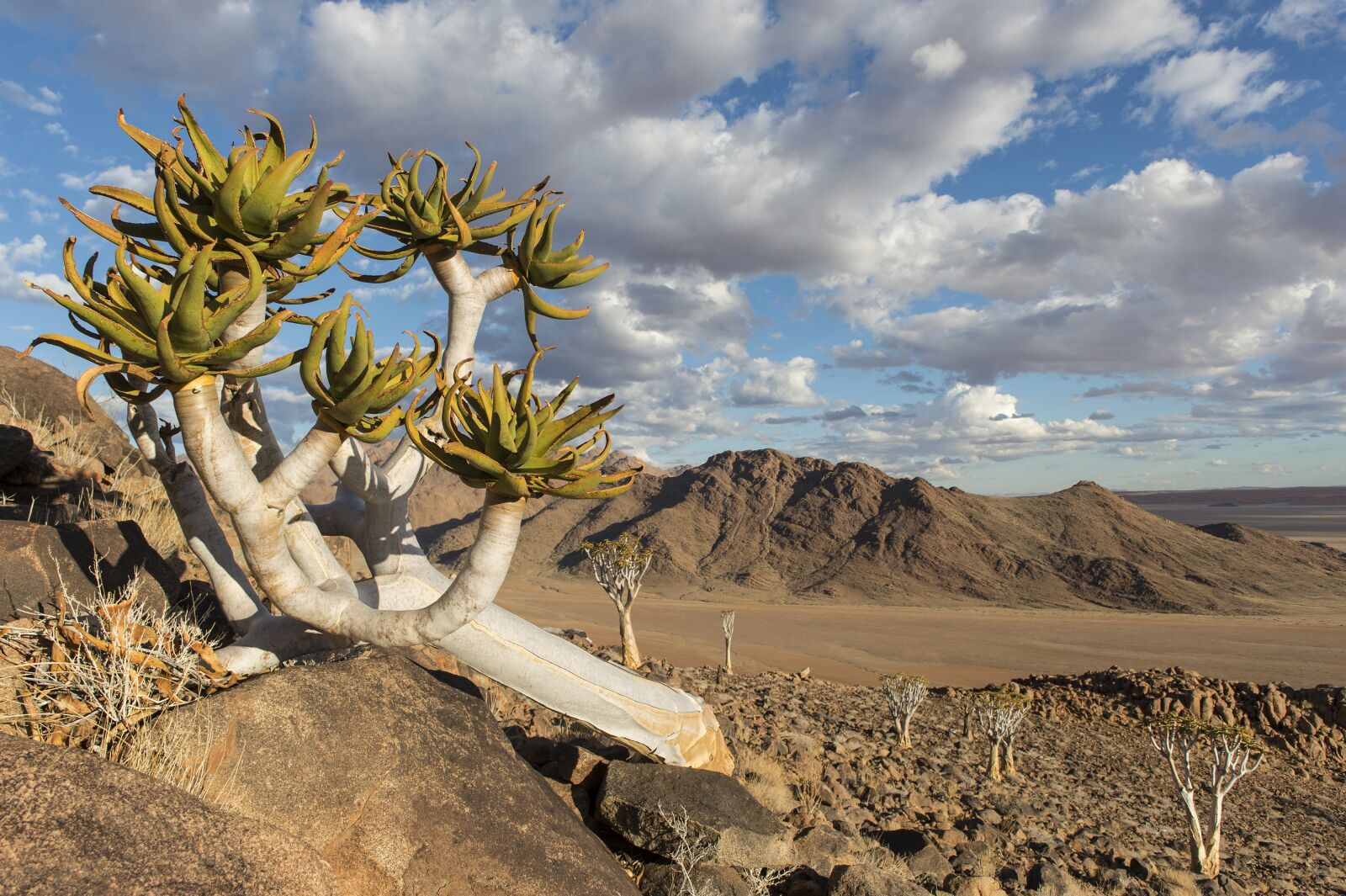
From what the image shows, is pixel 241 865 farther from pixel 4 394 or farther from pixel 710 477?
pixel 710 477

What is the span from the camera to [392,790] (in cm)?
389

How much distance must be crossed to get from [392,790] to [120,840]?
134 centimetres

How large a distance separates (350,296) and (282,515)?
57.4 inches

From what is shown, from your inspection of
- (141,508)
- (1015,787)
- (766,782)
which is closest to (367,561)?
(766,782)

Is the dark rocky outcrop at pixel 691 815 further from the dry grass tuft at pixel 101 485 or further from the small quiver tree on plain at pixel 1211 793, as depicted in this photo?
the small quiver tree on plain at pixel 1211 793

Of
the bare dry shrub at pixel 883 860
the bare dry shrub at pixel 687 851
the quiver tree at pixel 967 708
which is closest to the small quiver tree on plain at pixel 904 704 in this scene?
the quiver tree at pixel 967 708

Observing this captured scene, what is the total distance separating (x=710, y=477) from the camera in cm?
7169

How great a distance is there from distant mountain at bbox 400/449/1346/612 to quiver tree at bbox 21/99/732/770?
48.7 meters

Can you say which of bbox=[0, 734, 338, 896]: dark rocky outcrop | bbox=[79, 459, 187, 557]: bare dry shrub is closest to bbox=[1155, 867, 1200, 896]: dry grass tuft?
bbox=[0, 734, 338, 896]: dark rocky outcrop

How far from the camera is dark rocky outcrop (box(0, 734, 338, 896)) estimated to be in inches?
98.4

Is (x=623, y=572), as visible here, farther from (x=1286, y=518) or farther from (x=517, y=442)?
(x=1286, y=518)

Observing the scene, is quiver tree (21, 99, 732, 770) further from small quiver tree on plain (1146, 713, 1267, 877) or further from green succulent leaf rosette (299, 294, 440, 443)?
small quiver tree on plain (1146, 713, 1267, 877)

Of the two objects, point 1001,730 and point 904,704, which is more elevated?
point 1001,730

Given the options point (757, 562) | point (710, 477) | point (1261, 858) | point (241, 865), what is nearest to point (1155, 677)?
point (1261, 858)
